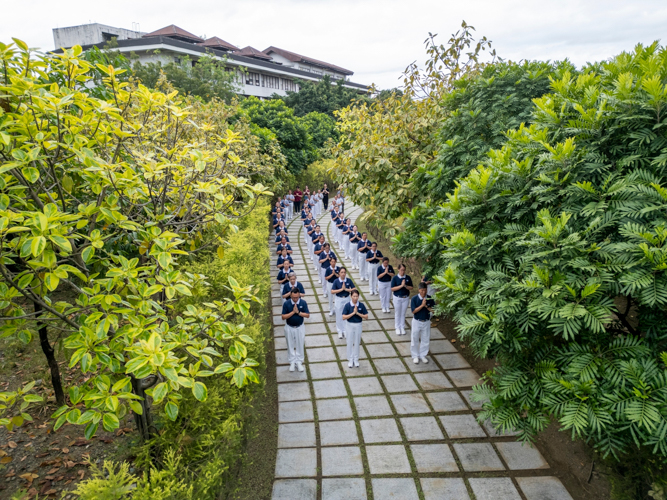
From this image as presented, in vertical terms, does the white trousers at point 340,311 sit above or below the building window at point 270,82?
below

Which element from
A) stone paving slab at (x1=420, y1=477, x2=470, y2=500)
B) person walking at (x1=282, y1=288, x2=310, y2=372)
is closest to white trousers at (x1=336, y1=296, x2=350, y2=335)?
person walking at (x1=282, y1=288, x2=310, y2=372)

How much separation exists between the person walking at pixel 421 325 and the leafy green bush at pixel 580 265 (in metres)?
3.25

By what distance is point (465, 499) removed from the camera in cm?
477

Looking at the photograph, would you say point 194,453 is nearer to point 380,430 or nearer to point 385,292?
point 380,430

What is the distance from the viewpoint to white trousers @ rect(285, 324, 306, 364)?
Result: 24.5ft

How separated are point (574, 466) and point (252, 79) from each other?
151ft

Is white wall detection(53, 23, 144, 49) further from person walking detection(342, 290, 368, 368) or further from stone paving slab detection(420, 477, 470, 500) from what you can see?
stone paving slab detection(420, 477, 470, 500)

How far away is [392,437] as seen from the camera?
18.9 ft

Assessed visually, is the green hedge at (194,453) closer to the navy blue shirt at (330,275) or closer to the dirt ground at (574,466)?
the dirt ground at (574,466)

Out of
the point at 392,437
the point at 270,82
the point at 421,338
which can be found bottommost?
the point at 392,437

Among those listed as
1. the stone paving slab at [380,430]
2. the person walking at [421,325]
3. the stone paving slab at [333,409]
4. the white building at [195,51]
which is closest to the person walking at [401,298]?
the person walking at [421,325]

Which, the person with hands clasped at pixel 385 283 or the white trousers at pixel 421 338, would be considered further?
the person with hands clasped at pixel 385 283

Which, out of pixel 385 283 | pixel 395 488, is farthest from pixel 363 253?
pixel 395 488

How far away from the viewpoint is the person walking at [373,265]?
11.3 metres
